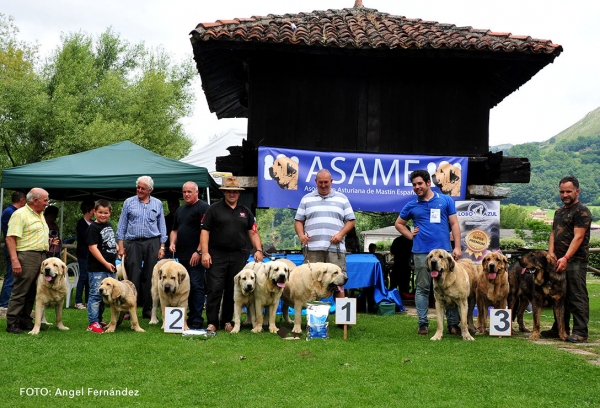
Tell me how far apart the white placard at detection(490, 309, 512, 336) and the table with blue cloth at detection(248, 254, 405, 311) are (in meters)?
3.29

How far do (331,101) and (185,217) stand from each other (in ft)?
16.7

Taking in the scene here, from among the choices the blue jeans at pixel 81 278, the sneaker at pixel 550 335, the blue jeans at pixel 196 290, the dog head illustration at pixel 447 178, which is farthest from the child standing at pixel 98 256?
the dog head illustration at pixel 447 178

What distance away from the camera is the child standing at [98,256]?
8.44 metres

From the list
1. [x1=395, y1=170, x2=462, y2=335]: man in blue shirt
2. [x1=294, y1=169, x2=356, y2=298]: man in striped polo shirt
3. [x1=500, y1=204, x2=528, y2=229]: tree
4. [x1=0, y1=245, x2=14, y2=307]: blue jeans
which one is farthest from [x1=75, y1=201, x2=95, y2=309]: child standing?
[x1=500, y1=204, x2=528, y2=229]: tree

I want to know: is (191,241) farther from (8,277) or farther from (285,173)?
(285,173)

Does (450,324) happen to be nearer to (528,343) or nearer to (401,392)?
(528,343)

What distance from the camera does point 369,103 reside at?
1334cm

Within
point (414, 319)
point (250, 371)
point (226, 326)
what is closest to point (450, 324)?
point (414, 319)

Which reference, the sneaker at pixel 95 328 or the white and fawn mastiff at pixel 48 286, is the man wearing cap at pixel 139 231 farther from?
the white and fawn mastiff at pixel 48 286

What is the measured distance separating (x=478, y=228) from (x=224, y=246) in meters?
5.49

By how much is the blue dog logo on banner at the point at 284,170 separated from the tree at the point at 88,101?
15.6 m

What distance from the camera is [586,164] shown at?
137625mm

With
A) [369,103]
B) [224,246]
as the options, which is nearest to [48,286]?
[224,246]

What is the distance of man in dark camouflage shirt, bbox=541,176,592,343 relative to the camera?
819 cm
